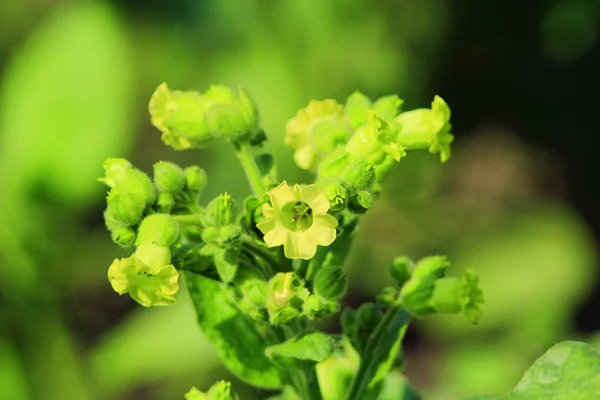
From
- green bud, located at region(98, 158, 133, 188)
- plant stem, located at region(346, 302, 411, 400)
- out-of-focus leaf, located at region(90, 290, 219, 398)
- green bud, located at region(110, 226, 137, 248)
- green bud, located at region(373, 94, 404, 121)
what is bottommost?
out-of-focus leaf, located at region(90, 290, 219, 398)

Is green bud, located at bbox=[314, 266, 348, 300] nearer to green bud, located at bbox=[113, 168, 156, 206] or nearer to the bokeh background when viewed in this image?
green bud, located at bbox=[113, 168, 156, 206]

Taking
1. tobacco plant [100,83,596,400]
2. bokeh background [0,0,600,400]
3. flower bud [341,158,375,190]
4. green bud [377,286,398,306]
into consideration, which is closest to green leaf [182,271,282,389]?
tobacco plant [100,83,596,400]

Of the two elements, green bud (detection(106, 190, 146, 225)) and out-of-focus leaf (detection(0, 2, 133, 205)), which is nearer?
green bud (detection(106, 190, 146, 225))

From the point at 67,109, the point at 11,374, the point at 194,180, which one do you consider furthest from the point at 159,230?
the point at 67,109

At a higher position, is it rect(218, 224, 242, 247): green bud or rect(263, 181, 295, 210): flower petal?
rect(263, 181, 295, 210): flower petal

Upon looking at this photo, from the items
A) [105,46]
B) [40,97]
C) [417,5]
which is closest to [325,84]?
[417,5]

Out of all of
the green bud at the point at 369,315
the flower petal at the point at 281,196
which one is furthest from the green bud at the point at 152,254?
the green bud at the point at 369,315

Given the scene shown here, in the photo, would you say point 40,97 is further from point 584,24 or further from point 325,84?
point 584,24

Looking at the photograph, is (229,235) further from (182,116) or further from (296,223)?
(182,116)
